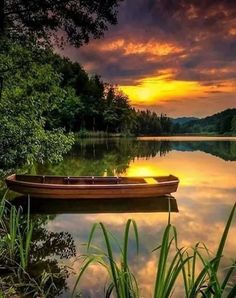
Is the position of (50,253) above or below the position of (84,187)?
below

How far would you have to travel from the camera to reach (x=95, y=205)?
15.5 meters

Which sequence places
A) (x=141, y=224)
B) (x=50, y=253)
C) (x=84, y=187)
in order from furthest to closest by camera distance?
(x=84, y=187) → (x=141, y=224) → (x=50, y=253)

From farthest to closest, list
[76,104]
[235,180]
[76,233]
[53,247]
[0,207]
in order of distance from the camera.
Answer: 1. [76,104]
2. [235,180]
3. [76,233]
4. [53,247]
5. [0,207]

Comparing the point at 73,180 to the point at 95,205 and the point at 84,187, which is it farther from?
the point at 95,205

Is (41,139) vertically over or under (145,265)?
over

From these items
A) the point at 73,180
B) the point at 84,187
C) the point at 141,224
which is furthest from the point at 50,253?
the point at 73,180

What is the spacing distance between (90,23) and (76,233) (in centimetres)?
658

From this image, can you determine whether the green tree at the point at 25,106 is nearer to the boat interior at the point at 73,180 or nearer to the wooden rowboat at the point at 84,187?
the wooden rowboat at the point at 84,187

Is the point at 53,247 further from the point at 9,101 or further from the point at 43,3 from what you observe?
the point at 43,3

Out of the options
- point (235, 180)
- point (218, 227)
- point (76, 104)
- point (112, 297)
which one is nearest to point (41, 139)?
point (218, 227)

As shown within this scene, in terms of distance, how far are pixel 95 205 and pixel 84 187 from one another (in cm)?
82

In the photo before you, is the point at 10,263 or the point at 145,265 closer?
the point at 10,263

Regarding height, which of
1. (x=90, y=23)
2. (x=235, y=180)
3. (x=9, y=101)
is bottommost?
(x=235, y=180)

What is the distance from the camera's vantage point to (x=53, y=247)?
9.58 m
